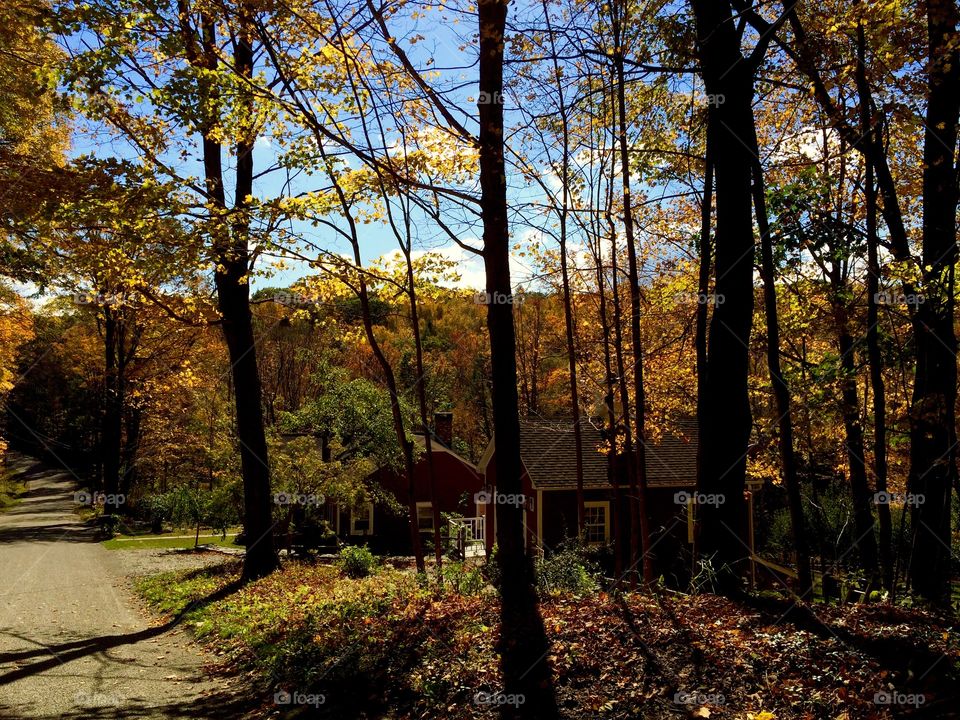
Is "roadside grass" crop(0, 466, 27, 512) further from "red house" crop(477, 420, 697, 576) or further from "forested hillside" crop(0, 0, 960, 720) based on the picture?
"red house" crop(477, 420, 697, 576)

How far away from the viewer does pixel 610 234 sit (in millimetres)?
12773

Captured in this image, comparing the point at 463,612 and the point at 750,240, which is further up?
the point at 750,240

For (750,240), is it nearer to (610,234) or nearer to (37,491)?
(610,234)

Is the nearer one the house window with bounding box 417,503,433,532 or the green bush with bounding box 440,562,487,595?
the green bush with bounding box 440,562,487,595

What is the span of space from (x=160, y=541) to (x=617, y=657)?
25.1 meters

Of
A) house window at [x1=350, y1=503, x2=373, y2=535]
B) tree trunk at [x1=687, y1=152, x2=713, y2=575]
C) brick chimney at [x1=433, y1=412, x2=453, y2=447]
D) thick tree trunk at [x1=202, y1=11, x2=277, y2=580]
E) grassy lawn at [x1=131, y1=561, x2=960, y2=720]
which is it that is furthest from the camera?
brick chimney at [x1=433, y1=412, x2=453, y2=447]

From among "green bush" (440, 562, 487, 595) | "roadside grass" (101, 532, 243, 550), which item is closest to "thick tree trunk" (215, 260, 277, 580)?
"green bush" (440, 562, 487, 595)

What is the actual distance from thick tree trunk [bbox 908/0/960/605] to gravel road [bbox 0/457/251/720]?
808 cm

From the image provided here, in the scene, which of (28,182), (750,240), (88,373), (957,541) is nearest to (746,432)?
(750,240)

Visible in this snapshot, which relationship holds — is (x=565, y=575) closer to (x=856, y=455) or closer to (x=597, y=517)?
(x=856, y=455)

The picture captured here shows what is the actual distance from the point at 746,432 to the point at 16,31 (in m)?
12.9

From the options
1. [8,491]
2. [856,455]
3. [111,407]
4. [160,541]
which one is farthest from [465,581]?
[8,491]

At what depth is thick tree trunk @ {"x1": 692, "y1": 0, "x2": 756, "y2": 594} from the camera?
24.0 feet

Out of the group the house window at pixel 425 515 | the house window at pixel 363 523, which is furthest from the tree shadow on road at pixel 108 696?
the house window at pixel 425 515
